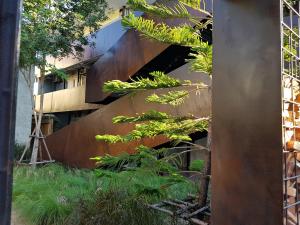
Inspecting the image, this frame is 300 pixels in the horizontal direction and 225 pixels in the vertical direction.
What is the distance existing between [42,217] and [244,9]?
4.60 meters

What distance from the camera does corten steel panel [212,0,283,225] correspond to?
2.11 meters

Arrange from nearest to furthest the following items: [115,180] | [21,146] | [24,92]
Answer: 1. [115,180]
2. [21,146]
3. [24,92]

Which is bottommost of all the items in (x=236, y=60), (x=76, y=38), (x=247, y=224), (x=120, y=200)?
(x=120, y=200)

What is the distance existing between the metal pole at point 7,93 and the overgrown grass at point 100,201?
3.76 metres

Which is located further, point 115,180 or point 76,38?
point 76,38

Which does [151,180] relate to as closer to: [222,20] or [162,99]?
[162,99]

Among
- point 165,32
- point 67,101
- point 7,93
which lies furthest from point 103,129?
point 7,93

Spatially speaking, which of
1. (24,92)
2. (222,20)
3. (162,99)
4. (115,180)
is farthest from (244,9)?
(24,92)

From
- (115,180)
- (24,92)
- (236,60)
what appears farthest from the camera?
(24,92)

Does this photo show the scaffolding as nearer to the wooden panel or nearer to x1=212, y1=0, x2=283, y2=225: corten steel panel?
x1=212, y1=0, x2=283, y2=225: corten steel panel

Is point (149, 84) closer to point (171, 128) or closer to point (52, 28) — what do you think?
point (171, 128)

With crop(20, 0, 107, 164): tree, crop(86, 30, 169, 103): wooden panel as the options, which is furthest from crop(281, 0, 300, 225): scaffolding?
crop(20, 0, 107, 164): tree

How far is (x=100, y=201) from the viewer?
16.6 feet

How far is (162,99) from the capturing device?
15.8ft
